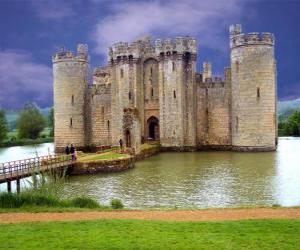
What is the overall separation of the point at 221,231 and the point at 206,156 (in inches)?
1006

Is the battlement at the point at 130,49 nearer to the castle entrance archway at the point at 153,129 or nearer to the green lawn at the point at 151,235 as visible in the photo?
the castle entrance archway at the point at 153,129

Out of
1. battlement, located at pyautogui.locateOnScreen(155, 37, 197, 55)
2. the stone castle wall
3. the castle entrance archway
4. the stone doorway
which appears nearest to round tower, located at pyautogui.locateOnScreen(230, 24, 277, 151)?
the stone castle wall

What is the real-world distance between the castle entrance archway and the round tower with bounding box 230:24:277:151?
8323 mm

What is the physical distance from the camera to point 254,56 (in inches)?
1502

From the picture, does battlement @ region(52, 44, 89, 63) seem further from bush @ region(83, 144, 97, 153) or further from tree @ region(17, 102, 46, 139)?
tree @ region(17, 102, 46, 139)

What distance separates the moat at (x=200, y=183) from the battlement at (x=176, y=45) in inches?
454

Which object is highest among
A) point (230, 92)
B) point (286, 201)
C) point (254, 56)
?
point (254, 56)

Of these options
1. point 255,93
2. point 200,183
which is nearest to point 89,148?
point 255,93

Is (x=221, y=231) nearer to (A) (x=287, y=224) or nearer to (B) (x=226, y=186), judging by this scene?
(A) (x=287, y=224)

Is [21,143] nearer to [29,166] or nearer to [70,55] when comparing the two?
[70,55]

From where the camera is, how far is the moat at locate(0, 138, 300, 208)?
18312 mm

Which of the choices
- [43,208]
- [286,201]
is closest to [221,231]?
[43,208]

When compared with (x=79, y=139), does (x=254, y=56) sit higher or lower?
higher

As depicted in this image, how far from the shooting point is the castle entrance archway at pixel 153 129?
44.2 metres
